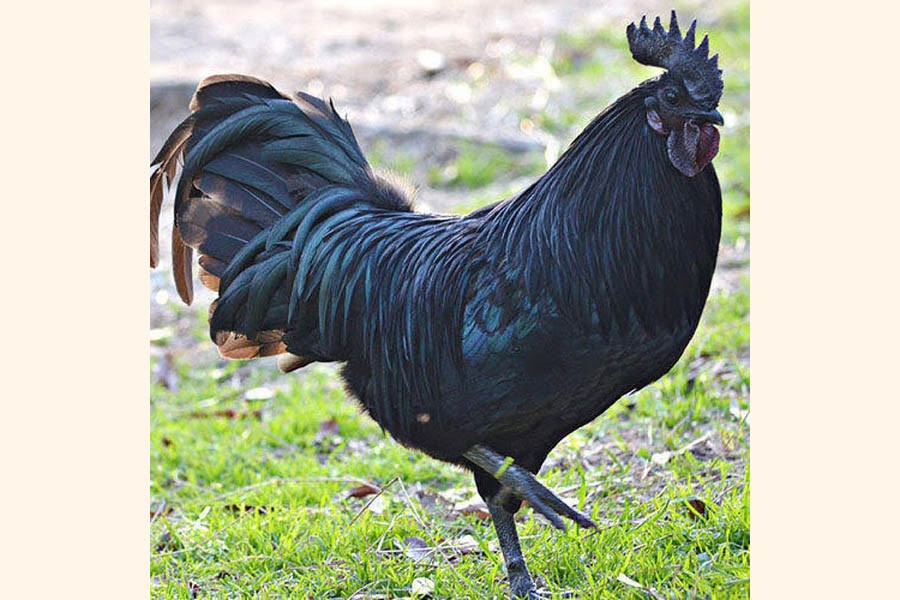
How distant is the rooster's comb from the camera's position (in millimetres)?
3176

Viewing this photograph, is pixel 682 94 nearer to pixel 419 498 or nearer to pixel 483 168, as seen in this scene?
pixel 419 498

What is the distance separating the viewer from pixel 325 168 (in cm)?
396

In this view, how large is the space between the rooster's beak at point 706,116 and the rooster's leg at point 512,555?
152cm

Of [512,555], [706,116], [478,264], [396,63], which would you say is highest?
[396,63]

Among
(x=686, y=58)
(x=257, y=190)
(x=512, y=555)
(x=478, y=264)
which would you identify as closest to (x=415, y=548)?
(x=512, y=555)

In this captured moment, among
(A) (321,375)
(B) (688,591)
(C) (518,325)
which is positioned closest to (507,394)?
(C) (518,325)

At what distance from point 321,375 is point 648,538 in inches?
107

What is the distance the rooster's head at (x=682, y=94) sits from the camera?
10.4 ft

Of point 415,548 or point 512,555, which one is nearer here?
point 512,555

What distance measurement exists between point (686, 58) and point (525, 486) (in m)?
1.43

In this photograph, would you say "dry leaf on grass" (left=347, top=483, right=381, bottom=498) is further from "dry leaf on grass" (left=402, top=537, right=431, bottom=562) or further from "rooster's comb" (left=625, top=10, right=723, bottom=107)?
"rooster's comb" (left=625, top=10, right=723, bottom=107)

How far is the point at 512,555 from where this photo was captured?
3795mm

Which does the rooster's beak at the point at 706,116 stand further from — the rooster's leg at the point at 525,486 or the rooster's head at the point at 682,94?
the rooster's leg at the point at 525,486

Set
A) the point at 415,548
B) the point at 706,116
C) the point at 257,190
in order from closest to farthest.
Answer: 1. the point at 706,116
2. the point at 257,190
3. the point at 415,548
